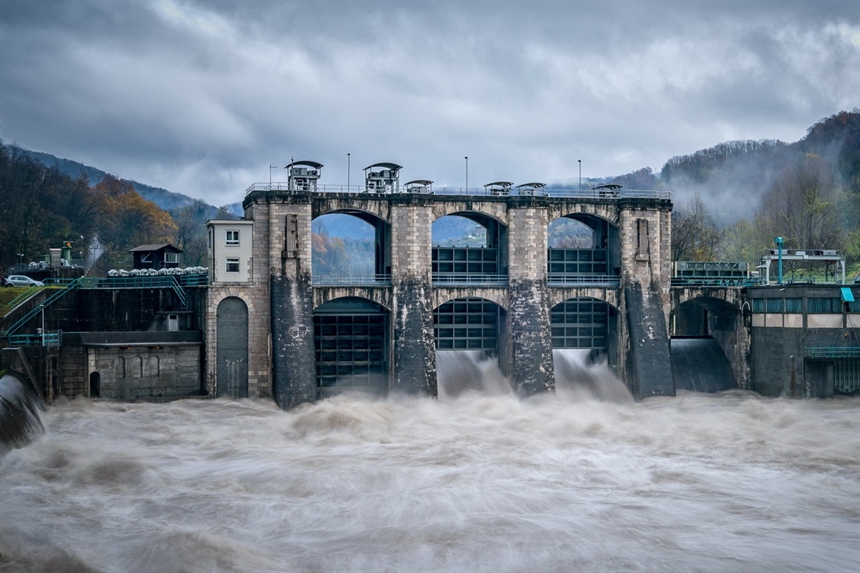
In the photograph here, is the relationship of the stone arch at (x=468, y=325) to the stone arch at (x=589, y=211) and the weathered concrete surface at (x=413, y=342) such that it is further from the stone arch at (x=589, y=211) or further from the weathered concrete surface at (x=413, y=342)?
the stone arch at (x=589, y=211)

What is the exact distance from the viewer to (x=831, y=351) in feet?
143

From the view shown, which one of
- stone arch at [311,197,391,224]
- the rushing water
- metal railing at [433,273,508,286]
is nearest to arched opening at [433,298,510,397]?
metal railing at [433,273,508,286]

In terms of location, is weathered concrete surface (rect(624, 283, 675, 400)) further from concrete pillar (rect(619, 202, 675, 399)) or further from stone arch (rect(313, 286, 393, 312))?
stone arch (rect(313, 286, 393, 312))

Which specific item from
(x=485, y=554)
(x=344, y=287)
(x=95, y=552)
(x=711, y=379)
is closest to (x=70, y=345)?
(x=344, y=287)

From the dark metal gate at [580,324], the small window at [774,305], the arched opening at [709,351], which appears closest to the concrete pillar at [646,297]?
the dark metal gate at [580,324]

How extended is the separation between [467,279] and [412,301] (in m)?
5.93

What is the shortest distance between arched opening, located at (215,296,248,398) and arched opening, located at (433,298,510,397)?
11.7 meters

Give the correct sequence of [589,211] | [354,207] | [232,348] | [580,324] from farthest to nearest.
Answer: [580,324]
[589,211]
[354,207]
[232,348]

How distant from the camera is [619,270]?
47.6 m

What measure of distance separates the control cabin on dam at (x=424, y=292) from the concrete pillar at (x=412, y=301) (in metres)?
0.08

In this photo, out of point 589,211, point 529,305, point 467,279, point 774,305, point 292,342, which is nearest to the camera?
point 292,342

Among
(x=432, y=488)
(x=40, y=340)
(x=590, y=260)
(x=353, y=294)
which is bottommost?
(x=432, y=488)

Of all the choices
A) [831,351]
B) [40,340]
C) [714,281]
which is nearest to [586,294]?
[714,281]

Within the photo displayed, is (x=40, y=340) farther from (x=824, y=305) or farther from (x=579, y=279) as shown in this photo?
(x=824, y=305)
